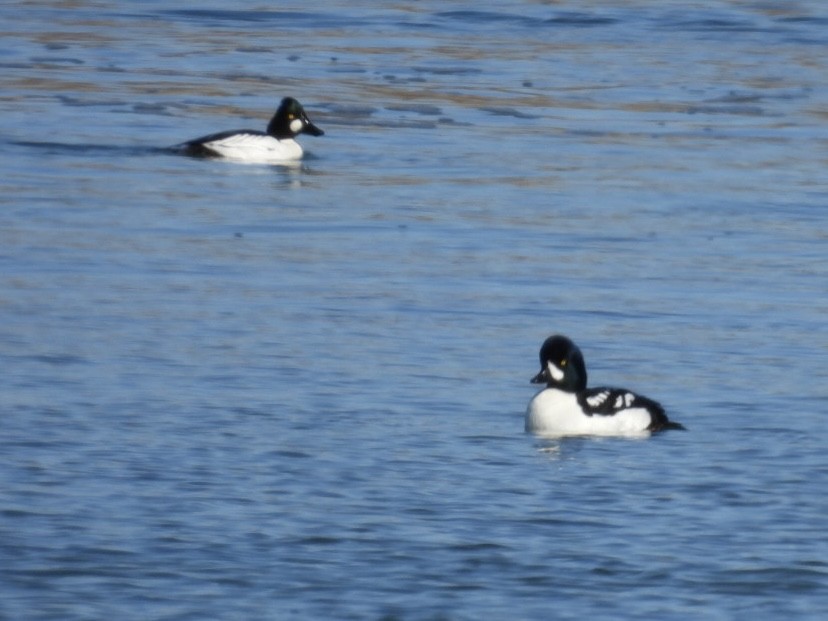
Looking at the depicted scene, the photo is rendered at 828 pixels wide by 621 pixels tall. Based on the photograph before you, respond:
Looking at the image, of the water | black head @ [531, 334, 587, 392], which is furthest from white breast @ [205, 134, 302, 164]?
black head @ [531, 334, 587, 392]

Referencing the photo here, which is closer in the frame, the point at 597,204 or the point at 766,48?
the point at 597,204

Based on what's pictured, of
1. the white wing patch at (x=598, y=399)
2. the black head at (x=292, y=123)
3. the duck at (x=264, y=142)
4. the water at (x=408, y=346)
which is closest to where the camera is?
the water at (x=408, y=346)

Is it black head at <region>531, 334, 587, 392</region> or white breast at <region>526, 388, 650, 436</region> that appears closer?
white breast at <region>526, 388, 650, 436</region>

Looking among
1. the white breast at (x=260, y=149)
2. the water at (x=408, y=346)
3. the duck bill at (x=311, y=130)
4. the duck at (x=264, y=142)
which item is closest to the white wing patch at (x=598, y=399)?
the water at (x=408, y=346)

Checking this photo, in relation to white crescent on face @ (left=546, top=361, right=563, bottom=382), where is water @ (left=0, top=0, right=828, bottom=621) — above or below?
below

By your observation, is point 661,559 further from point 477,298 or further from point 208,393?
point 477,298

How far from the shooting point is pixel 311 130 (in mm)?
21359

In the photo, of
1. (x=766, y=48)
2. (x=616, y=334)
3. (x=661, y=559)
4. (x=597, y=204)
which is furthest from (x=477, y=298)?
(x=766, y=48)

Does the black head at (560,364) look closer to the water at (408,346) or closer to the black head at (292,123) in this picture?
the water at (408,346)

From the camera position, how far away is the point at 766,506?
8.36m

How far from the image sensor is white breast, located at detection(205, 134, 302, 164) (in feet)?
66.2

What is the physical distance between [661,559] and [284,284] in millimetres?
6146

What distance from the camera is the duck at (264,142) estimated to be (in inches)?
776

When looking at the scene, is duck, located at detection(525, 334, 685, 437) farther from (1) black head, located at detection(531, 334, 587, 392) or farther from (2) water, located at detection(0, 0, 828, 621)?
(2) water, located at detection(0, 0, 828, 621)
